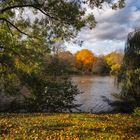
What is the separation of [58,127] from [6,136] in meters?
2.39

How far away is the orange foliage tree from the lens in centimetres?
11404

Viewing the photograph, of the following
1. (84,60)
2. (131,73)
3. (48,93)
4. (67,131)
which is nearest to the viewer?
(67,131)

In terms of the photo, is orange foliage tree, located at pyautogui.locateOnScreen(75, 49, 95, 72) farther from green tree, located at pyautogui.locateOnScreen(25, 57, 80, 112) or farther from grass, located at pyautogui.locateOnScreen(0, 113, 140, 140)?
grass, located at pyautogui.locateOnScreen(0, 113, 140, 140)

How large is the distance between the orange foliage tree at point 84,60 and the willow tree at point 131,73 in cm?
8256

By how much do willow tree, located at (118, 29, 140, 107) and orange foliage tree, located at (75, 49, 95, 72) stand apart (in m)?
82.6

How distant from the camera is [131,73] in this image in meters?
27.6

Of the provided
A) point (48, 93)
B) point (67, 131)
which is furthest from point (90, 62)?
point (67, 131)

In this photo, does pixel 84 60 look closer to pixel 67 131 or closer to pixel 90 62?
pixel 90 62

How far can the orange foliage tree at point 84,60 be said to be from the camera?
114 m

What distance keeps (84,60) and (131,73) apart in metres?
90.4

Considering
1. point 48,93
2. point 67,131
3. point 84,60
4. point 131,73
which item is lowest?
point 67,131

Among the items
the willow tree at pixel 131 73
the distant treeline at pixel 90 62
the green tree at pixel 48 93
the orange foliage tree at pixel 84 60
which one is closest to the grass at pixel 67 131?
the green tree at pixel 48 93

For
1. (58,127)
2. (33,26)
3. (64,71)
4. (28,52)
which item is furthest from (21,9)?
(58,127)

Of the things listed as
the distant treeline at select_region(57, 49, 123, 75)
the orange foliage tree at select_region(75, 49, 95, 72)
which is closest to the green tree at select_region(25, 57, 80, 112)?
the distant treeline at select_region(57, 49, 123, 75)
